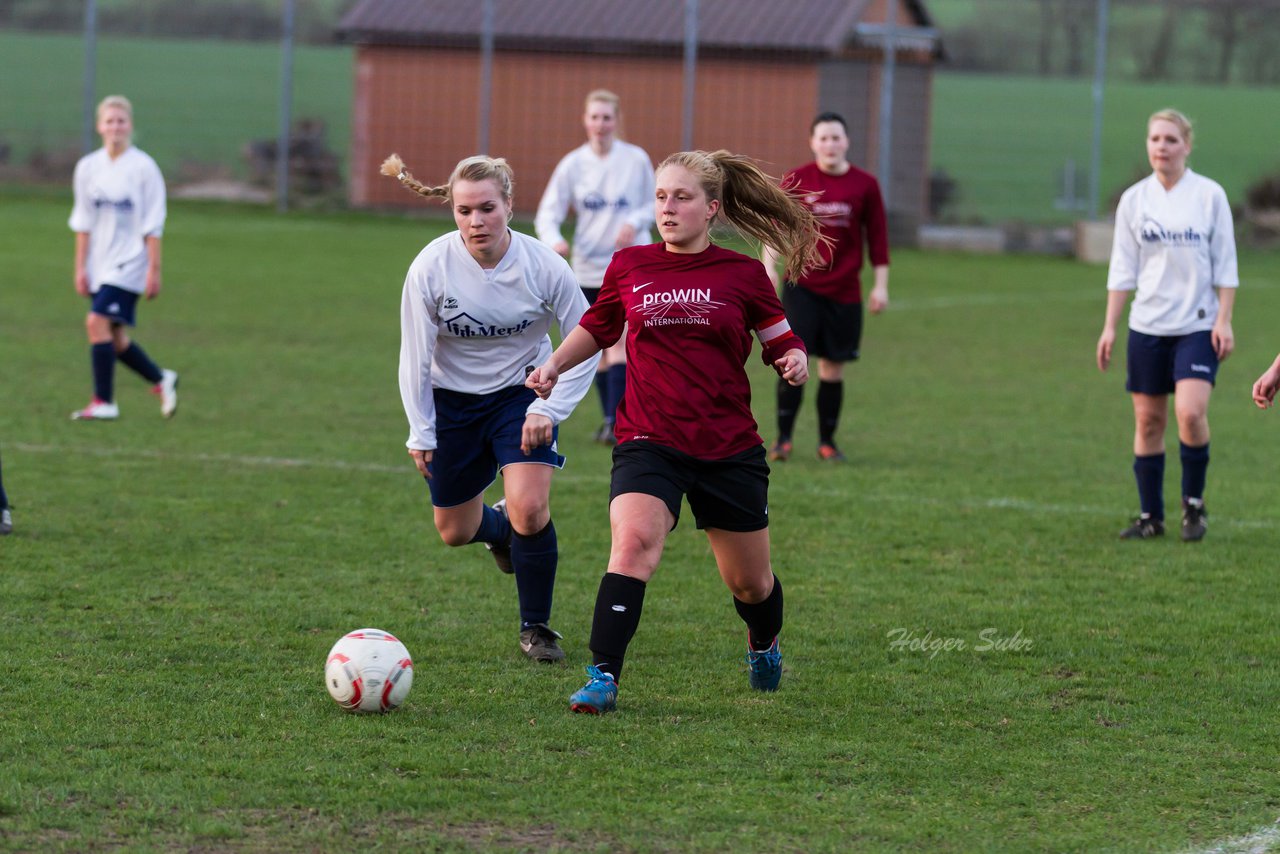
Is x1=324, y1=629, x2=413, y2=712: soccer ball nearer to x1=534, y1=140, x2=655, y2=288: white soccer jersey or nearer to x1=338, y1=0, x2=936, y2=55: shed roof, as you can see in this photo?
x1=534, y1=140, x2=655, y2=288: white soccer jersey

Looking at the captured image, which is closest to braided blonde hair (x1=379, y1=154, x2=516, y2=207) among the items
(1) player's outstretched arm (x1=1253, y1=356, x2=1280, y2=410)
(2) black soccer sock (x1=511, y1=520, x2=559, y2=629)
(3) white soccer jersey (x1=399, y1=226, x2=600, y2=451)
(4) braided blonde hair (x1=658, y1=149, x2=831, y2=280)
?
(3) white soccer jersey (x1=399, y1=226, x2=600, y2=451)

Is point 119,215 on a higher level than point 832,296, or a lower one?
higher

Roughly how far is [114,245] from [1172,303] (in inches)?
250

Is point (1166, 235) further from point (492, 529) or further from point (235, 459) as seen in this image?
point (235, 459)

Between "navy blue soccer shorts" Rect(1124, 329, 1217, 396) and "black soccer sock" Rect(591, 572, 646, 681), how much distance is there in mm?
3573

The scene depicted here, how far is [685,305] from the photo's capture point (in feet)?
16.2

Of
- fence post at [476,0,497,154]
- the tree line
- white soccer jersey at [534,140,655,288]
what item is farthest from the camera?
the tree line

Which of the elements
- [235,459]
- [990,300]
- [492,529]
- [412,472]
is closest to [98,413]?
[235,459]

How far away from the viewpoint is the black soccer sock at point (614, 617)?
492cm

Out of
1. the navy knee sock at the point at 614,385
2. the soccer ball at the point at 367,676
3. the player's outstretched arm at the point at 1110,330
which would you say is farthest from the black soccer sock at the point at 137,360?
the soccer ball at the point at 367,676

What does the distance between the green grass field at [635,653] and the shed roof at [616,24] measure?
54.9 feet

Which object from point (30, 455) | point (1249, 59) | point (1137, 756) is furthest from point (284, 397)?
point (1249, 59)

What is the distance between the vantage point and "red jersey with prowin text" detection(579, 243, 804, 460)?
16.2 ft

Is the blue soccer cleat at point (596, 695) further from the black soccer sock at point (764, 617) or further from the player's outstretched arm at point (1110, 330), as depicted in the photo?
the player's outstretched arm at point (1110, 330)
